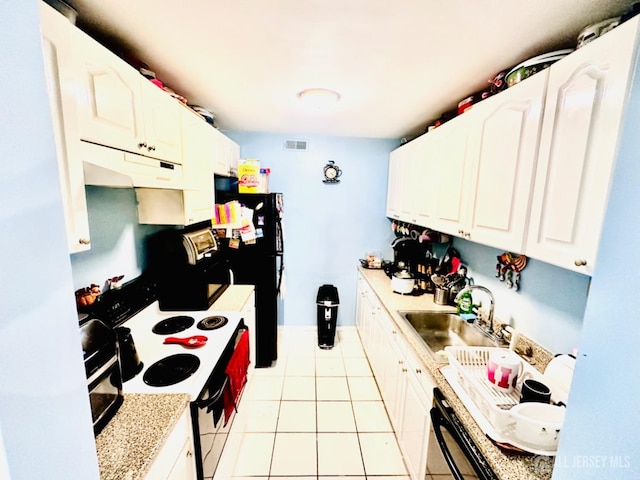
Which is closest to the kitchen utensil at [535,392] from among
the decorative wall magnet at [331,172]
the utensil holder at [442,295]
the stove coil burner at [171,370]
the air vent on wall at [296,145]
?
the utensil holder at [442,295]

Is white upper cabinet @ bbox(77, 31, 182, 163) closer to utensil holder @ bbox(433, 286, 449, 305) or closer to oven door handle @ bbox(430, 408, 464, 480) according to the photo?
oven door handle @ bbox(430, 408, 464, 480)

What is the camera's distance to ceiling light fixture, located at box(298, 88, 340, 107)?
1795 mm

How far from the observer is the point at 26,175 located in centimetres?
37

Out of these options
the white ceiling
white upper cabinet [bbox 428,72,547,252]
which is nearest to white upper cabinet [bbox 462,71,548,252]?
white upper cabinet [bbox 428,72,547,252]

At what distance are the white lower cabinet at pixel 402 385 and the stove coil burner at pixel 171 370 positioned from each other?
117cm

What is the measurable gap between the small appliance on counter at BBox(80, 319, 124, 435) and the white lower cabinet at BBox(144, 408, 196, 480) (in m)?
0.22

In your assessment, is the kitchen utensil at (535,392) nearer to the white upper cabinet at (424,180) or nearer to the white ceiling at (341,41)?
the white upper cabinet at (424,180)

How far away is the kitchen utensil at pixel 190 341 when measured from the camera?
143 cm

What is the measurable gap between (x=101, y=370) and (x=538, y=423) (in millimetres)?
1426

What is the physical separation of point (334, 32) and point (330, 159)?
6.21 feet

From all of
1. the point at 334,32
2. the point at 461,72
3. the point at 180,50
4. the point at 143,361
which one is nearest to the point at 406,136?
the point at 461,72

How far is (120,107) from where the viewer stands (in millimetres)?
1063

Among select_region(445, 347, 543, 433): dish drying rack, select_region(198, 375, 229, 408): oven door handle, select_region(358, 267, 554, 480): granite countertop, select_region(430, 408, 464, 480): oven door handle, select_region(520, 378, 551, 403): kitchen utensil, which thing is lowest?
select_region(430, 408, 464, 480): oven door handle

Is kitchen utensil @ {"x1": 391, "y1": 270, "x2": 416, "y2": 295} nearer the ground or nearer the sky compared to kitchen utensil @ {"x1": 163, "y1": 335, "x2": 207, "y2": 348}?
nearer the sky
